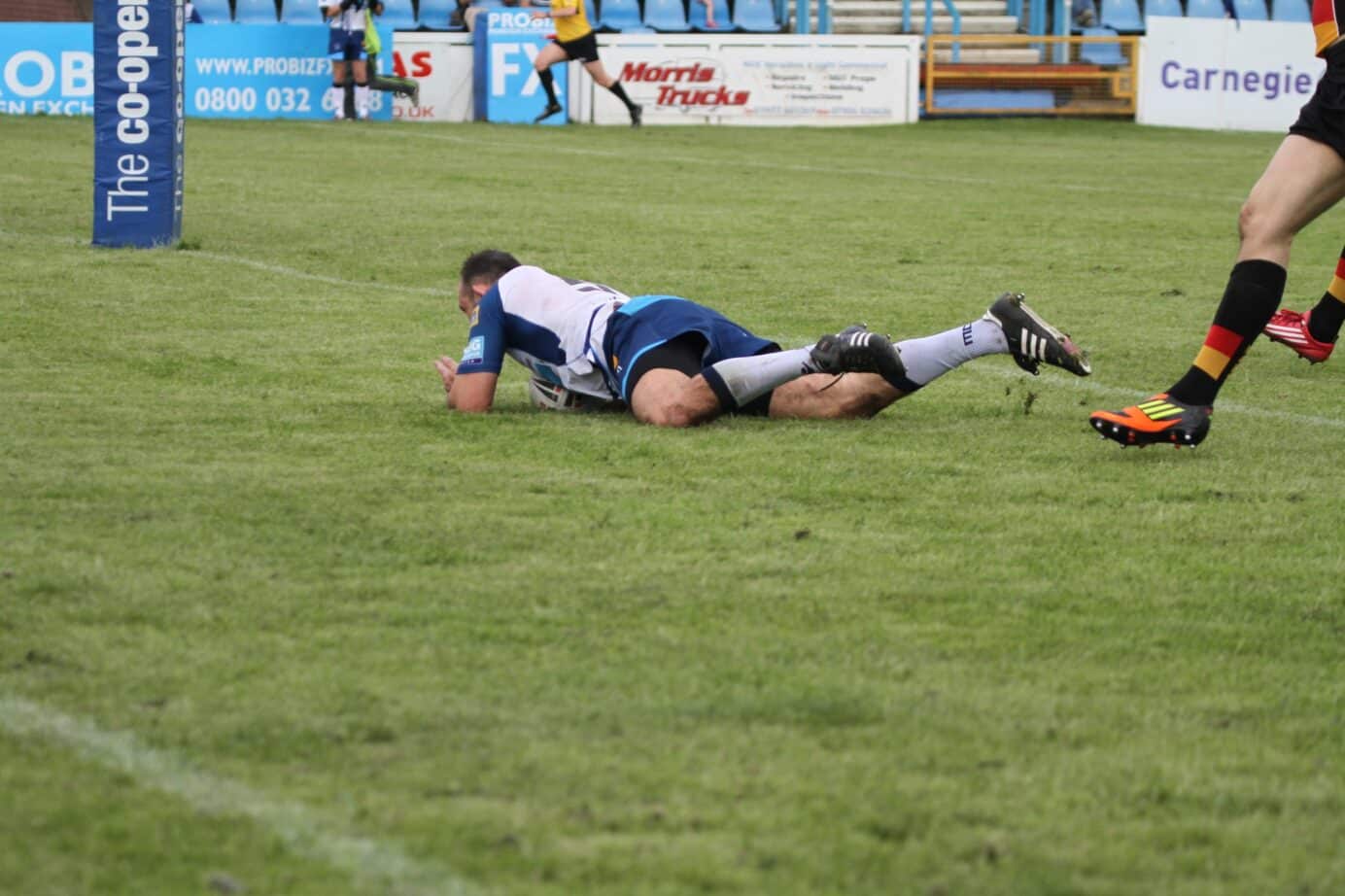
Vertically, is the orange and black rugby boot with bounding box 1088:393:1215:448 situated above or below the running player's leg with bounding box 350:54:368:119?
below

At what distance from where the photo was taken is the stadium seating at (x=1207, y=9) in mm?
31953

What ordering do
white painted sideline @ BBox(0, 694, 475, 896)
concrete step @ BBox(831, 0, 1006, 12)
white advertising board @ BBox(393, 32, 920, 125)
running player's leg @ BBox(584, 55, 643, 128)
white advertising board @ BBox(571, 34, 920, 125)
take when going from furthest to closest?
concrete step @ BBox(831, 0, 1006, 12)
white advertising board @ BBox(571, 34, 920, 125)
white advertising board @ BBox(393, 32, 920, 125)
running player's leg @ BBox(584, 55, 643, 128)
white painted sideline @ BBox(0, 694, 475, 896)

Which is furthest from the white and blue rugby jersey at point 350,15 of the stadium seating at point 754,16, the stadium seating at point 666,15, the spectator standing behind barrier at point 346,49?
the stadium seating at point 754,16

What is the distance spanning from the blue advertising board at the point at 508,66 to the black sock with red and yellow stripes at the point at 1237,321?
780 inches

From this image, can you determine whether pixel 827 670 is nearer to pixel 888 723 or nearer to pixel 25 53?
pixel 888 723

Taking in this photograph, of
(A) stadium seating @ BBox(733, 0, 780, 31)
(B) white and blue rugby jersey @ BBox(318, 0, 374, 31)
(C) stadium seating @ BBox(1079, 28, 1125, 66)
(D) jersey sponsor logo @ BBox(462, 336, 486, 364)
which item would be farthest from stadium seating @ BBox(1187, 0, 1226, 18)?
(D) jersey sponsor logo @ BBox(462, 336, 486, 364)

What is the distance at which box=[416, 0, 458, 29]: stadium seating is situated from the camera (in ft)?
93.9

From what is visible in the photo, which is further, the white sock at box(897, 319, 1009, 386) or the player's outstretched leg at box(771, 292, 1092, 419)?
the white sock at box(897, 319, 1009, 386)

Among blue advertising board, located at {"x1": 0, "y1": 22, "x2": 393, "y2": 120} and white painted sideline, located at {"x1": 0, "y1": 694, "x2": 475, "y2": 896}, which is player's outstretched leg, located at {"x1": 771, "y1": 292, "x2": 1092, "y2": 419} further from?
blue advertising board, located at {"x1": 0, "y1": 22, "x2": 393, "y2": 120}

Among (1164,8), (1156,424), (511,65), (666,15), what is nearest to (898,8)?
(666,15)

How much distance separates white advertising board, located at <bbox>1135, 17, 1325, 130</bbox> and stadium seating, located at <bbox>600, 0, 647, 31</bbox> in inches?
291

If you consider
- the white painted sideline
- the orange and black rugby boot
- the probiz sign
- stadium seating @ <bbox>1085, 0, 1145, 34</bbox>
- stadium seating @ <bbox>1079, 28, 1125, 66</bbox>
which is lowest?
the white painted sideline

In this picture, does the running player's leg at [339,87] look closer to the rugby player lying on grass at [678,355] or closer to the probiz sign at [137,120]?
the probiz sign at [137,120]

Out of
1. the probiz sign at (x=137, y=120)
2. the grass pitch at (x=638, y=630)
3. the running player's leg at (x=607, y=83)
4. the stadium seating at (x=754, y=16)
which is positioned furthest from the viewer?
the stadium seating at (x=754, y=16)
